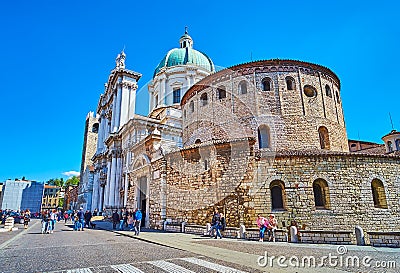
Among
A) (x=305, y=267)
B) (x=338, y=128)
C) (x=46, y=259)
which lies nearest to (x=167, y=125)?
(x=338, y=128)

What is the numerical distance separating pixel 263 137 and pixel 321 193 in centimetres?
664

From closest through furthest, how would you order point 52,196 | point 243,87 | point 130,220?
point 130,220, point 243,87, point 52,196

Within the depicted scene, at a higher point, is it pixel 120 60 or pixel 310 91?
pixel 120 60

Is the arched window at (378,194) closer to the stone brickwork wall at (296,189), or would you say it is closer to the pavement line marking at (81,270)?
the stone brickwork wall at (296,189)

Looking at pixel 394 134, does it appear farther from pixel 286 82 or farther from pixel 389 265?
pixel 389 265

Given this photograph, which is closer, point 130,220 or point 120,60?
point 130,220

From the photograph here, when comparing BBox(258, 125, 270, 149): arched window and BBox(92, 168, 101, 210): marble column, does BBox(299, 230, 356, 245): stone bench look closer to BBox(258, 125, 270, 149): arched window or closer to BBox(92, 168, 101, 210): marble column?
BBox(258, 125, 270, 149): arched window

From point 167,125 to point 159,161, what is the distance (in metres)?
11.5

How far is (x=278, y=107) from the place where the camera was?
19156 mm

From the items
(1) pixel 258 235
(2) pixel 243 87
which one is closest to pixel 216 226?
(1) pixel 258 235

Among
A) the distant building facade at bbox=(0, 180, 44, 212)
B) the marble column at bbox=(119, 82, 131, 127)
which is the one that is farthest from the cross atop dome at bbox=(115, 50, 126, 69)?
the distant building facade at bbox=(0, 180, 44, 212)

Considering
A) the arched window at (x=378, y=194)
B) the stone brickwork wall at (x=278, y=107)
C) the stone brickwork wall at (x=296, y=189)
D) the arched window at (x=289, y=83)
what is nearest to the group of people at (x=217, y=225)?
the stone brickwork wall at (x=296, y=189)

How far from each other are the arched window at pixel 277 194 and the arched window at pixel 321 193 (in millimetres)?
1761

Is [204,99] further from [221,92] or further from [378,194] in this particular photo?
[378,194]
